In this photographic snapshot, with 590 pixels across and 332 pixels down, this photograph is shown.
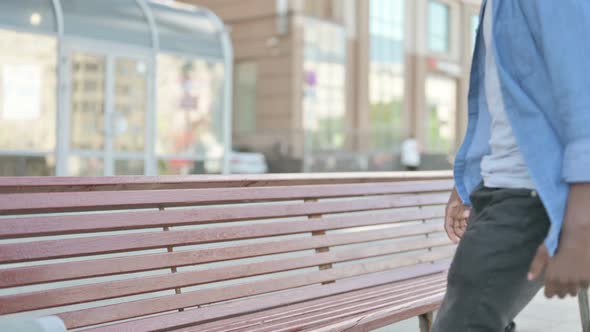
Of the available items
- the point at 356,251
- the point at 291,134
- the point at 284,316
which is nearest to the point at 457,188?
the point at 284,316

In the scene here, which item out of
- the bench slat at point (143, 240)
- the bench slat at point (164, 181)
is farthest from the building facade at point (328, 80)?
the bench slat at point (143, 240)

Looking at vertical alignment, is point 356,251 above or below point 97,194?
below

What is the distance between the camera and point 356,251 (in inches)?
164

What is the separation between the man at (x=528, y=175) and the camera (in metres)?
1.66

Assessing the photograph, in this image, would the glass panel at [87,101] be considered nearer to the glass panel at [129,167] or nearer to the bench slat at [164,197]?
the glass panel at [129,167]

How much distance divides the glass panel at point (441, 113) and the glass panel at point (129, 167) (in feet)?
72.8

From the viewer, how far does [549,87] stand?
5.94 ft

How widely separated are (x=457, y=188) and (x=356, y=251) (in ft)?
6.40

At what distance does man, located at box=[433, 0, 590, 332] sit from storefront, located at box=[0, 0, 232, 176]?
1130cm

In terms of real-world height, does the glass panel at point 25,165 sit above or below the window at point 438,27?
below

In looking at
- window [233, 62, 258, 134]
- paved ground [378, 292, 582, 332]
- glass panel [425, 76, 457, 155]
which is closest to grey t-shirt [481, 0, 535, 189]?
paved ground [378, 292, 582, 332]

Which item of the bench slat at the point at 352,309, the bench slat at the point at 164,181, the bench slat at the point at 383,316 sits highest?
the bench slat at the point at 164,181

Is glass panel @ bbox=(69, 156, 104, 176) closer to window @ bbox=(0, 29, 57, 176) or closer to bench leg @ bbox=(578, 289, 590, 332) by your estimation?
window @ bbox=(0, 29, 57, 176)

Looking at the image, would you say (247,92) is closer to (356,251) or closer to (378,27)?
(378,27)
